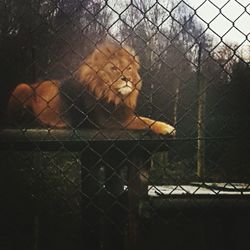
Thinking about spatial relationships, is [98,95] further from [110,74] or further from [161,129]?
[161,129]

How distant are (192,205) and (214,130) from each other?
9002 millimetres

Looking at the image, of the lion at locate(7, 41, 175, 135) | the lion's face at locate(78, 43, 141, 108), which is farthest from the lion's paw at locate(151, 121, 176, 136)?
the lion's face at locate(78, 43, 141, 108)

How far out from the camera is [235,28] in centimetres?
183

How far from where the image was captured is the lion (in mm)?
2719

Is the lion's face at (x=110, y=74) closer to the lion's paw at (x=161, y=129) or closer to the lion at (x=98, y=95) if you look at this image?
the lion at (x=98, y=95)

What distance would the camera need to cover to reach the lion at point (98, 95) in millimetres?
2719

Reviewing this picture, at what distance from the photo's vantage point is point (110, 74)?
280 centimetres

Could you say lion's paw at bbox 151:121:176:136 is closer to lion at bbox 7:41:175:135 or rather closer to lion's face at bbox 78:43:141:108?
lion at bbox 7:41:175:135

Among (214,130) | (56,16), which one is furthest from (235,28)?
(214,130)

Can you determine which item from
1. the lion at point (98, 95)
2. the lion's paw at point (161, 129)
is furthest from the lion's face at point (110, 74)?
the lion's paw at point (161, 129)

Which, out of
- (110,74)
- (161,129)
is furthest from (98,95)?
(161,129)

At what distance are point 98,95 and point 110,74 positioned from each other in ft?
0.69

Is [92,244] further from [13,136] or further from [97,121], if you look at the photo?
[13,136]

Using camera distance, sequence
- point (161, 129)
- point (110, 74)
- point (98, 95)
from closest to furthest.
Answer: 1. point (161, 129)
2. point (110, 74)
3. point (98, 95)
